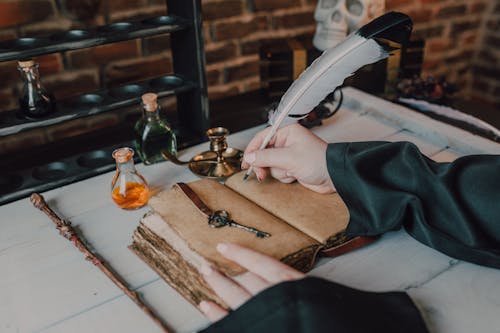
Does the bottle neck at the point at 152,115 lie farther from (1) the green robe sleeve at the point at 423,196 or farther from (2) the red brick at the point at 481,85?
(2) the red brick at the point at 481,85

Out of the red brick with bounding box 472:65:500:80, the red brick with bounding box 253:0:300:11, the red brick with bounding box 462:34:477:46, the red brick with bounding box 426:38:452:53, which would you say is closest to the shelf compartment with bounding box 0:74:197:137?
the red brick with bounding box 253:0:300:11

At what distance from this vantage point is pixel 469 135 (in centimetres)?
140

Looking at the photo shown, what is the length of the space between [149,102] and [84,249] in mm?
394

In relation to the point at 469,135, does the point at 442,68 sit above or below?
below

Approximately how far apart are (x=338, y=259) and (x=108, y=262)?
42 centimetres

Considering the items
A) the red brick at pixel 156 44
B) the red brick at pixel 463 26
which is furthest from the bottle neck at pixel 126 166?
the red brick at pixel 463 26

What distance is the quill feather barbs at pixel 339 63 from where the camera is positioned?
1.11m

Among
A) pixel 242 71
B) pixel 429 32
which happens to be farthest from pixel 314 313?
pixel 429 32

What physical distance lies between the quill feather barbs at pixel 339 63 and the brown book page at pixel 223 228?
5.0 inches

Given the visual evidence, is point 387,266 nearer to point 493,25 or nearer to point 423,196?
point 423,196

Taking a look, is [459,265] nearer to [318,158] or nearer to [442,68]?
[318,158]

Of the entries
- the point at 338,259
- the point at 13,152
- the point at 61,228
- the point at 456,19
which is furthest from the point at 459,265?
the point at 456,19

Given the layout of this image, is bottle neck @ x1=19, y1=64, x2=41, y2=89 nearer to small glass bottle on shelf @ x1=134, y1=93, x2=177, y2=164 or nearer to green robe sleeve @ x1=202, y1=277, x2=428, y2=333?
small glass bottle on shelf @ x1=134, y1=93, x2=177, y2=164

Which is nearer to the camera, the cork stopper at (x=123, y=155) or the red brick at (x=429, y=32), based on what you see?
the cork stopper at (x=123, y=155)
